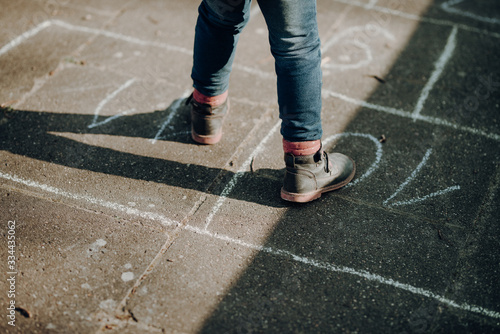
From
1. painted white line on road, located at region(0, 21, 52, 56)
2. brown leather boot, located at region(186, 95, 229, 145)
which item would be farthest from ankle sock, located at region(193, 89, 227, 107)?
painted white line on road, located at region(0, 21, 52, 56)

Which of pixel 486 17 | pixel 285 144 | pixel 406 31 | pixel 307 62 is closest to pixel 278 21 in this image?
pixel 307 62

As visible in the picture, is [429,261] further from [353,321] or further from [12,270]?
[12,270]

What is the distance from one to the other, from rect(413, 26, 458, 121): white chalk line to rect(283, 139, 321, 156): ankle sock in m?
1.20

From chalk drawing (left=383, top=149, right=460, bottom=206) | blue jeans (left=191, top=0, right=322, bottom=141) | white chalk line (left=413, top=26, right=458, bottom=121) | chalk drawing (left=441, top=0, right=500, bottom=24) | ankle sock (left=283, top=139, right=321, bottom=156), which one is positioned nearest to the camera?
blue jeans (left=191, top=0, right=322, bottom=141)

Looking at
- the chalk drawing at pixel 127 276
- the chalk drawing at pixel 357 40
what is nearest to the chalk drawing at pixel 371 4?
the chalk drawing at pixel 357 40

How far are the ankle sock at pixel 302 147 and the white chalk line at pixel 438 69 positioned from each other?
47.3 inches

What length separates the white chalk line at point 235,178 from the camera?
2.51m

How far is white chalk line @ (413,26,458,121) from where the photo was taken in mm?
3334

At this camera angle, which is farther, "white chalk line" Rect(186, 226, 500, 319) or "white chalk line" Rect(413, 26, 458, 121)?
"white chalk line" Rect(413, 26, 458, 121)

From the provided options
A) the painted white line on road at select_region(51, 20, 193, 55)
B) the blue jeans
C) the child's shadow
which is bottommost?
the child's shadow

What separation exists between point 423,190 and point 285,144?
0.93m

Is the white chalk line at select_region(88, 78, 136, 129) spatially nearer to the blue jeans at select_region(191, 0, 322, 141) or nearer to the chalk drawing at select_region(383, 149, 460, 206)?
the blue jeans at select_region(191, 0, 322, 141)

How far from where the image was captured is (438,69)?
3703mm

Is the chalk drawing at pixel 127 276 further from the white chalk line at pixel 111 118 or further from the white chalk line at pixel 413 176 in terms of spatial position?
the white chalk line at pixel 413 176
